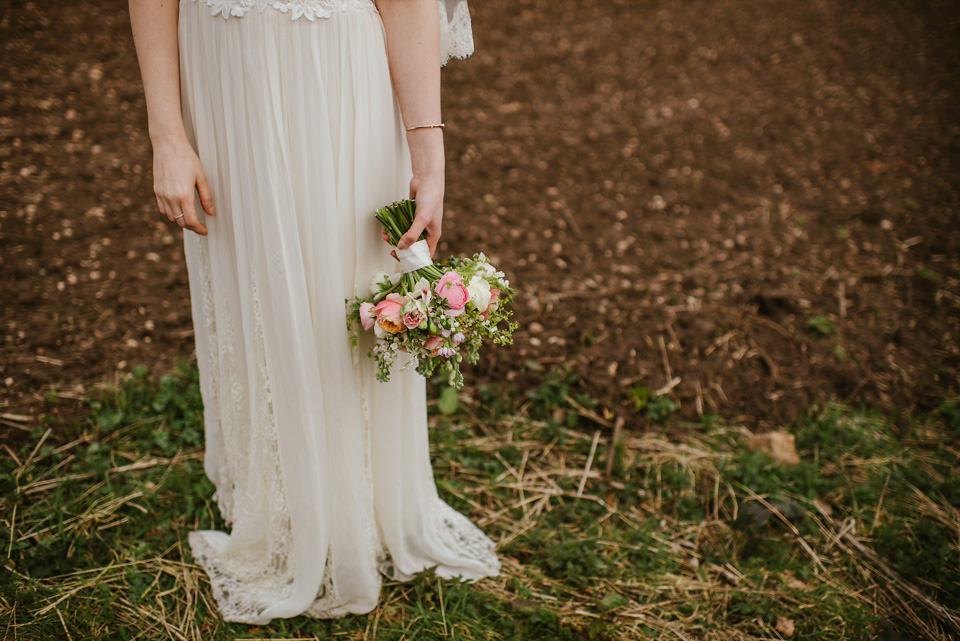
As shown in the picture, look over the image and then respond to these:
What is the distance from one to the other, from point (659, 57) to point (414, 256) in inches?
192

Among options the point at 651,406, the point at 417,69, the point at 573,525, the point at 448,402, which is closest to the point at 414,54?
the point at 417,69

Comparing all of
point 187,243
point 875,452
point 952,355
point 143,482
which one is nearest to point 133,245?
point 143,482

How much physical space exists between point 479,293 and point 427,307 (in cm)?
13

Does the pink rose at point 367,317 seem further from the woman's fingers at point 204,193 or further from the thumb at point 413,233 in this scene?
the woman's fingers at point 204,193

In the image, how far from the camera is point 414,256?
62.4 inches

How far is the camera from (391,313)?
150 cm

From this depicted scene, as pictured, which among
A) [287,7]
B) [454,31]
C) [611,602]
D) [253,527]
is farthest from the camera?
[611,602]

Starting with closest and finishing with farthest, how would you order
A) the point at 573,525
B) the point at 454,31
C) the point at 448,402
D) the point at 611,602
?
the point at 454,31
the point at 611,602
the point at 573,525
the point at 448,402

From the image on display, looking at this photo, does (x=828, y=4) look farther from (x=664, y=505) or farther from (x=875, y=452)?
(x=664, y=505)

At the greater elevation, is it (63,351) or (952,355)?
(63,351)

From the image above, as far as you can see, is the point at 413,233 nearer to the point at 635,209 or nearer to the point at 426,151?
the point at 426,151

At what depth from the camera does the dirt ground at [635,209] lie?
304 centimetres

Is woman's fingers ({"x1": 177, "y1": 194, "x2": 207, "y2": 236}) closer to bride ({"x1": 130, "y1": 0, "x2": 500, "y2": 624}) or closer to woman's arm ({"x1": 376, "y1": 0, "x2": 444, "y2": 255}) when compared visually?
bride ({"x1": 130, "y1": 0, "x2": 500, "y2": 624})

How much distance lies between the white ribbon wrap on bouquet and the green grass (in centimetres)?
113
